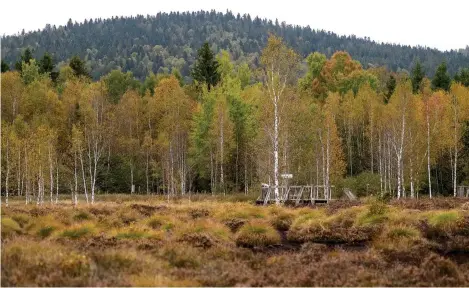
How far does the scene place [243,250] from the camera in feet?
48.6

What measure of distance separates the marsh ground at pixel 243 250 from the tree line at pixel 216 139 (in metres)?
19.1

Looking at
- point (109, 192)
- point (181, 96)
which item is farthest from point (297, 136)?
point (109, 192)

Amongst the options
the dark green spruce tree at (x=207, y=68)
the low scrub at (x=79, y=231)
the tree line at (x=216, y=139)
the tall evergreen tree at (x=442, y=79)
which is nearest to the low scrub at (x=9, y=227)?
the low scrub at (x=79, y=231)

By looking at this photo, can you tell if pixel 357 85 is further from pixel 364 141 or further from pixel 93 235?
pixel 93 235

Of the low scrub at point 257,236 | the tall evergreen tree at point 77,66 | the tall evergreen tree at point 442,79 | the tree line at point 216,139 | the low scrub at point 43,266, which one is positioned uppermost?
the tall evergreen tree at point 77,66

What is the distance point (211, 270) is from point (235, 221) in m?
8.22

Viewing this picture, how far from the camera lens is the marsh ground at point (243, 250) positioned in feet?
36.2

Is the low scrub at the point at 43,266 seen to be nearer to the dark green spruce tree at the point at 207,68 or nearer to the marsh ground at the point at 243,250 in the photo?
the marsh ground at the point at 243,250

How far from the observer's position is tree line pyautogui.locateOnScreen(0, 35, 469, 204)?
43875mm

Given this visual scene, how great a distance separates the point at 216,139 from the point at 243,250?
38.4 m

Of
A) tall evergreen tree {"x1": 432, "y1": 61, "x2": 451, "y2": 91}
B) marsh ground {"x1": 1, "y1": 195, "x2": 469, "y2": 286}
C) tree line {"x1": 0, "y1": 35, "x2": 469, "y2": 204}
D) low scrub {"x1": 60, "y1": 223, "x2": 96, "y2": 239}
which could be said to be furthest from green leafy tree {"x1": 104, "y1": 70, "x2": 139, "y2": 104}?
low scrub {"x1": 60, "y1": 223, "x2": 96, "y2": 239}

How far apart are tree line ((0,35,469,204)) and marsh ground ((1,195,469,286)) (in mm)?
19101

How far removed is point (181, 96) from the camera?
192 ft

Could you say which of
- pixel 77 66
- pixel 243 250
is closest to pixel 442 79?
pixel 77 66
